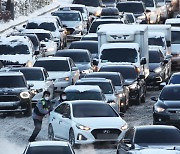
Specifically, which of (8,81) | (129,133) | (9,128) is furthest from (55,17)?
(129,133)

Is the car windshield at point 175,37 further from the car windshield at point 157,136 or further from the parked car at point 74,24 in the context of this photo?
the car windshield at point 157,136

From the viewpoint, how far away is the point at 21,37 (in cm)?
4778

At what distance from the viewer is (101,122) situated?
98.8ft

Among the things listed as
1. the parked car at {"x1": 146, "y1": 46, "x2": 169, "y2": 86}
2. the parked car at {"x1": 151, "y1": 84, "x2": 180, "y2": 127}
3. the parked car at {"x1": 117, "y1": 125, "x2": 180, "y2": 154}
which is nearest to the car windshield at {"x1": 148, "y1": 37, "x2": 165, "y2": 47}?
the parked car at {"x1": 146, "y1": 46, "x2": 169, "y2": 86}

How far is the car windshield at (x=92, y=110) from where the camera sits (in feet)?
102

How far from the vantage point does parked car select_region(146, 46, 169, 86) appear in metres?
46.2

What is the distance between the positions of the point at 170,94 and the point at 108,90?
3123 millimetres

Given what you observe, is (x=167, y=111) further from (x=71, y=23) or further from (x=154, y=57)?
(x=71, y=23)

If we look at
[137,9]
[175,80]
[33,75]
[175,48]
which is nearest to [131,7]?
[137,9]

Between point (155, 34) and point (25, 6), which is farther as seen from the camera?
point (25, 6)

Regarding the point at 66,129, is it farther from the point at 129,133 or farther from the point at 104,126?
the point at 129,133

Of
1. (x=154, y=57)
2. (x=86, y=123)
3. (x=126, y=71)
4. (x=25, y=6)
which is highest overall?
(x=86, y=123)

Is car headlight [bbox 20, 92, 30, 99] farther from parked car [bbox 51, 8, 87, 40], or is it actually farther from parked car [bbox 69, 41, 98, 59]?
parked car [bbox 51, 8, 87, 40]

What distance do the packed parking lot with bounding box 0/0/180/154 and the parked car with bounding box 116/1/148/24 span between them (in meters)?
6.59
